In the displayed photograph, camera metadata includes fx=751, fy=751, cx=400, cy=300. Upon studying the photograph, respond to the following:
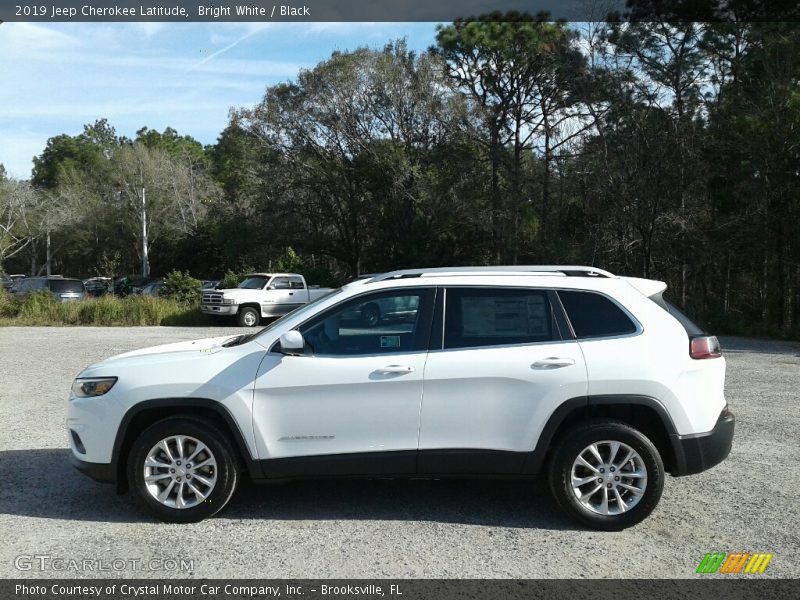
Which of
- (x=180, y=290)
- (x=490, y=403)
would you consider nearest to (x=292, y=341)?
(x=490, y=403)

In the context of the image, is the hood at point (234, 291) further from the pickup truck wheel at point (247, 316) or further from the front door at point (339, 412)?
the front door at point (339, 412)

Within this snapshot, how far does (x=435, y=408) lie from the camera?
495 cm

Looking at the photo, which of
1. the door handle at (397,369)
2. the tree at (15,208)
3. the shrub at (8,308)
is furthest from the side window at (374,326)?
the tree at (15,208)

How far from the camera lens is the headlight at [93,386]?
201 inches

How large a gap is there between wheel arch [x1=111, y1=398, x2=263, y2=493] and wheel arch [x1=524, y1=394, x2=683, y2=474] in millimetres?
1902

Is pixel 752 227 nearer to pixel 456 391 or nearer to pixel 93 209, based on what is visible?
pixel 456 391

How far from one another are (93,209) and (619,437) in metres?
63.3

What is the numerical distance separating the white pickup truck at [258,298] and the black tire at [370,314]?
1787 centimetres

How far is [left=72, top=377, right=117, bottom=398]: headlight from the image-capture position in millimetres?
5117

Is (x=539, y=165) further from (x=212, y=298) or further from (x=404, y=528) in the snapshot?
(x=404, y=528)

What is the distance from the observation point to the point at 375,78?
118 ft

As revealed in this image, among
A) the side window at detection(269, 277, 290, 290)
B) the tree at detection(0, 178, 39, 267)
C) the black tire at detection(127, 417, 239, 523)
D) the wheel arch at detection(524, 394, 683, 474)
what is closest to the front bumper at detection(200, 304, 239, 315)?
the side window at detection(269, 277, 290, 290)

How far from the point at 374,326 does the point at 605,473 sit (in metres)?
1.83

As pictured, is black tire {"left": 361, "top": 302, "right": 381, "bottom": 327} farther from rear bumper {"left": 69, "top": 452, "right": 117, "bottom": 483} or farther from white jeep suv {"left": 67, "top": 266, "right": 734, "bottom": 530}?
rear bumper {"left": 69, "top": 452, "right": 117, "bottom": 483}
